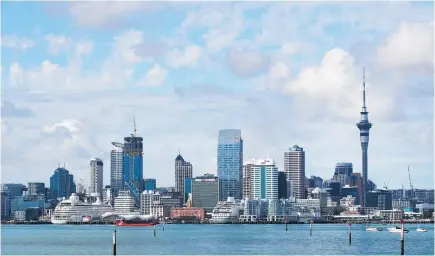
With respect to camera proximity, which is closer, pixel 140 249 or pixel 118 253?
pixel 118 253

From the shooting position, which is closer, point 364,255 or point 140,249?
point 364,255

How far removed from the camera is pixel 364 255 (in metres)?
104

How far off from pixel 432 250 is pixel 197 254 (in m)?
26.5

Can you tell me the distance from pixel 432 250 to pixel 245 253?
21.1 metres

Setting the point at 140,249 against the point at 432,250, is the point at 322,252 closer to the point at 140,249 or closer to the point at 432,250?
the point at 432,250

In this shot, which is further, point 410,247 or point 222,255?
point 410,247

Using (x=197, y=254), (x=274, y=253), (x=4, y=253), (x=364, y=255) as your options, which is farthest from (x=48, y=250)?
(x=364, y=255)

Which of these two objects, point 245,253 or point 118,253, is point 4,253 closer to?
point 118,253

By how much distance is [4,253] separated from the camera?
356 ft

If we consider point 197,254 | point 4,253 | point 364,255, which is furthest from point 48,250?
point 364,255

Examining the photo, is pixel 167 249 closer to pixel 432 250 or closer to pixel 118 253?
pixel 118 253

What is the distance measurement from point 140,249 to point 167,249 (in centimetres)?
316

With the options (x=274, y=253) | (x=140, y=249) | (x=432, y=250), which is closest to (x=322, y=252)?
(x=274, y=253)

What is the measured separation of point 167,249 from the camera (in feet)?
384
